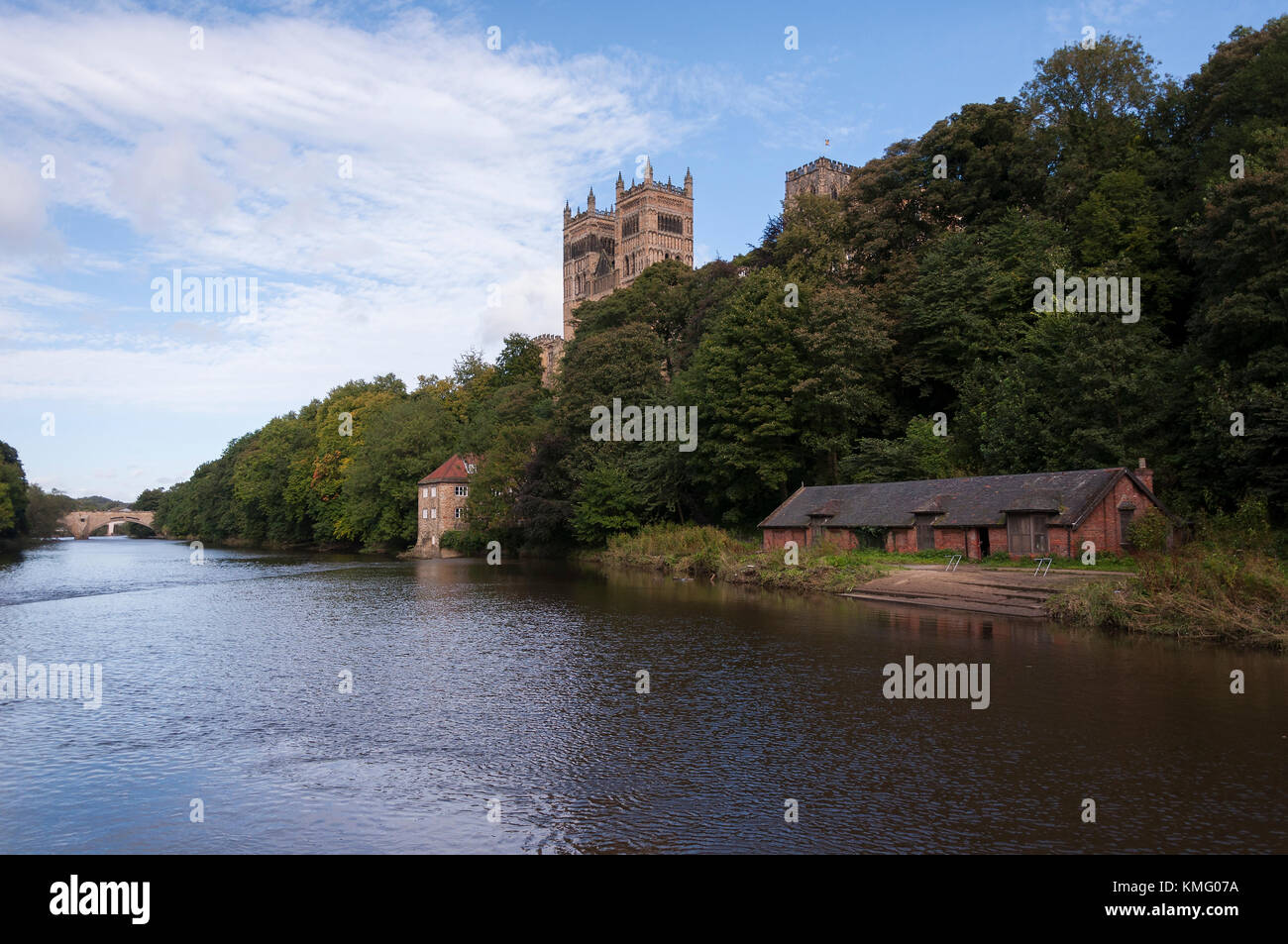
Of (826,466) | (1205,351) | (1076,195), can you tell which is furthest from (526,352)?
(1205,351)

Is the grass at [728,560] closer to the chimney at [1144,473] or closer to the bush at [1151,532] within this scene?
the bush at [1151,532]

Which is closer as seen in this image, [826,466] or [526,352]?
[826,466]

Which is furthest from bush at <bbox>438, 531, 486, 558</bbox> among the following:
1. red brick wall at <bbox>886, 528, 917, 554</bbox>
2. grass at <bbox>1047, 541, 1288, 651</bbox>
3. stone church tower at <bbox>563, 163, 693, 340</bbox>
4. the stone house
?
stone church tower at <bbox>563, 163, 693, 340</bbox>

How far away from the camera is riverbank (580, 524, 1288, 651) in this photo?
22359 millimetres

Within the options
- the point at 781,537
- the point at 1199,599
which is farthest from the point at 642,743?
the point at 781,537

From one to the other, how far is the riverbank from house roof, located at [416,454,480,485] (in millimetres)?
35626

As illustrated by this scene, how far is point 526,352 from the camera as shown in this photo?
102438 mm

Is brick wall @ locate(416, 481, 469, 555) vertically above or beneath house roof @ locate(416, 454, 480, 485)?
beneath

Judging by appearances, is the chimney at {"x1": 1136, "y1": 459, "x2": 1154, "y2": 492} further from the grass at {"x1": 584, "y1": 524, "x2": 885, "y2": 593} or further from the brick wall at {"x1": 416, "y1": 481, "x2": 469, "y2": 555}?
the brick wall at {"x1": 416, "y1": 481, "x2": 469, "y2": 555}

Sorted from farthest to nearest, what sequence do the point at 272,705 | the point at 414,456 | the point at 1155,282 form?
the point at 414,456
the point at 1155,282
the point at 272,705

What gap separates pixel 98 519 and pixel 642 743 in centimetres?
17397
